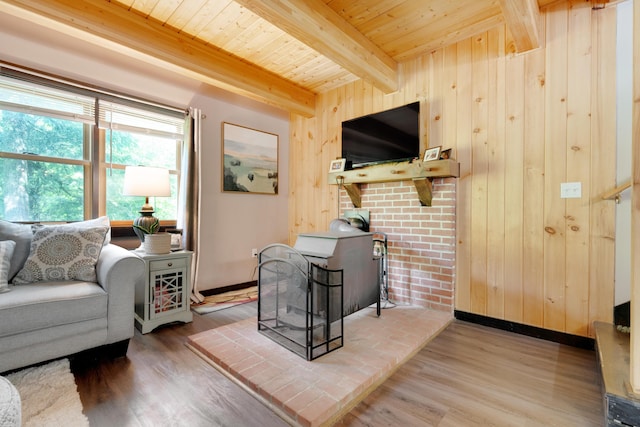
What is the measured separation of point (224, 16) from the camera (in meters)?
2.28

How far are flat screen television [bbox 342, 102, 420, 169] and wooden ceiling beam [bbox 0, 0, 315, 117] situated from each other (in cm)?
94

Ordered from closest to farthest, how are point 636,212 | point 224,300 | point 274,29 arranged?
point 636,212 < point 274,29 < point 224,300

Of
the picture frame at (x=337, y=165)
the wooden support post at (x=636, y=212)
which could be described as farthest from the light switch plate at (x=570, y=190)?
the picture frame at (x=337, y=165)

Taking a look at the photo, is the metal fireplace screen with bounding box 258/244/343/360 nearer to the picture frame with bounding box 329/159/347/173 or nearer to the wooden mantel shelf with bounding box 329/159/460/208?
the wooden mantel shelf with bounding box 329/159/460/208

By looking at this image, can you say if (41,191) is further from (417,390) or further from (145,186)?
(417,390)

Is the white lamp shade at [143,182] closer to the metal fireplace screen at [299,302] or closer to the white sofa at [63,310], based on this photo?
the white sofa at [63,310]

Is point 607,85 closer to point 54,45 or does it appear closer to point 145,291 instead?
point 145,291

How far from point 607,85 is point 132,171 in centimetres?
353

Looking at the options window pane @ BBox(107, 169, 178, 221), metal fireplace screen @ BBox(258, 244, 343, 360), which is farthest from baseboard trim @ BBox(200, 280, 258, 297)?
metal fireplace screen @ BBox(258, 244, 343, 360)

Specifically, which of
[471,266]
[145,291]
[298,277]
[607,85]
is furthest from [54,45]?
[607,85]

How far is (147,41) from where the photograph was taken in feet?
7.50

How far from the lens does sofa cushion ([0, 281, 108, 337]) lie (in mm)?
1529

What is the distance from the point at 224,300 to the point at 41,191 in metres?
1.85

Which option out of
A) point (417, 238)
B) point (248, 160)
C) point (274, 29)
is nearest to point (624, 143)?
point (417, 238)
